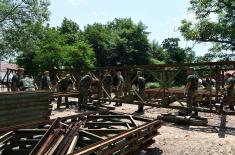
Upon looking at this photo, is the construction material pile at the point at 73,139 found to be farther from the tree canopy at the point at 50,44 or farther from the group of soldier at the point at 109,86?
the tree canopy at the point at 50,44

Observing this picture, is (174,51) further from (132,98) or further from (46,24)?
(132,98)

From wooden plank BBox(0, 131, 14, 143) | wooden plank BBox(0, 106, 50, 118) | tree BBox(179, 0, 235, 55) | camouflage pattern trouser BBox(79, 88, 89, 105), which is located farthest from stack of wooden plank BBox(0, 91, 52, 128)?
tree BBox(179, 0, 235, 55)

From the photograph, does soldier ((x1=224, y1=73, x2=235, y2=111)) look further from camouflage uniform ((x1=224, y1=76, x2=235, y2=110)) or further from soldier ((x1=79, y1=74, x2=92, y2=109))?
soldier ((x1=79, y1=74, x2=92, y2=109))

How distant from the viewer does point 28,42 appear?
130ft

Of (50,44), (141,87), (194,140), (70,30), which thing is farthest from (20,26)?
(194,140)

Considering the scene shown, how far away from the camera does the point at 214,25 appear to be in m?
31.4

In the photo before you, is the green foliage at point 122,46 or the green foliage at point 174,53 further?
the green foliage at point 174,53

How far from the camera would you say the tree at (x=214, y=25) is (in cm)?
3132

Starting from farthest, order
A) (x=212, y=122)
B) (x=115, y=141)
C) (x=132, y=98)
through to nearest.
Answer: (x=132, y=98), (x=212, y=122), (x=115, y=141)

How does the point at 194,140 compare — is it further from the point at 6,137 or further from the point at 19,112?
the point at 6,137

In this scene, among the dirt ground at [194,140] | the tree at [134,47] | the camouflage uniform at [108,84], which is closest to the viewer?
the dirt ground at [194,140]

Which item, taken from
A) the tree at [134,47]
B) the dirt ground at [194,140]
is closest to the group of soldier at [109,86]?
the dirt ground at [194,140]

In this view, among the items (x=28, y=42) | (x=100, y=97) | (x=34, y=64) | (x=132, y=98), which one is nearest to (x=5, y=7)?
(x=28, y=42)

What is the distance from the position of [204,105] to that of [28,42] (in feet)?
90.0
